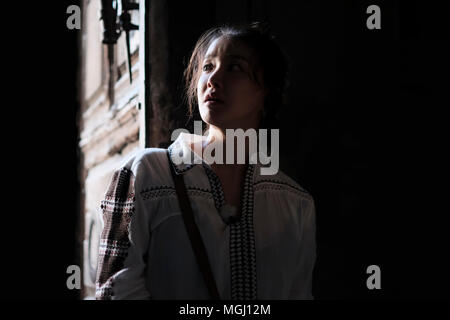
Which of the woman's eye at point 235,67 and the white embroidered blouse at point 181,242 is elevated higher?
the woman's eye at point 235,67

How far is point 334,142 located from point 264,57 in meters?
0.59

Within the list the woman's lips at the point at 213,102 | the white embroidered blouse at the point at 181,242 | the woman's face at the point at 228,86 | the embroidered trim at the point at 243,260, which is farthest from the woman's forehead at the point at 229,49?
the embroidered trim at the point at 243,260

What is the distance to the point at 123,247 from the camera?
119 cm

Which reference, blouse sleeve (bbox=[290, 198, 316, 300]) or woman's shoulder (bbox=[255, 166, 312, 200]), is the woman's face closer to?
woman's shoulder (bbox=[255, 166, 312, 200])

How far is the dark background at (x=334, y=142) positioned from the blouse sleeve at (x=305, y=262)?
1.68 feet

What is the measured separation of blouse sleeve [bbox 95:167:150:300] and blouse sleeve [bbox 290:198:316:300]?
390 mm

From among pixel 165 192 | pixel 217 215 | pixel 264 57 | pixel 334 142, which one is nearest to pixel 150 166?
pixel 165 192

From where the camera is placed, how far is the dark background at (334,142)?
1.66 metres

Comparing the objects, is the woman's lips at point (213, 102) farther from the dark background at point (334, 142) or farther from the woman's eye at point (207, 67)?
the dark background at point (334, 142)

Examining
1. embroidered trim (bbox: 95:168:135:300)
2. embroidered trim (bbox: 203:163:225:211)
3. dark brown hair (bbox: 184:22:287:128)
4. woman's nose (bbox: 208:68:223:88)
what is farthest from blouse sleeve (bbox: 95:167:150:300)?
dark brown hair (bbox: 184:22:287:128)

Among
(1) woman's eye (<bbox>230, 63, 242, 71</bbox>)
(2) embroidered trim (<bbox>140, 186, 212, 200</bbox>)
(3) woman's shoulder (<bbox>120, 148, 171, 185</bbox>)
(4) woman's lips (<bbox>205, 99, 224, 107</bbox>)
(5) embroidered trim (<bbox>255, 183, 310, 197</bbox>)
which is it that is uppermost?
(1) woman's eye (<bbox>230, 63, 242, 71</bbox>)

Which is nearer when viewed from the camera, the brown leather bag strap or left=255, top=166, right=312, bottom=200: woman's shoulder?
the brown leather bag strap

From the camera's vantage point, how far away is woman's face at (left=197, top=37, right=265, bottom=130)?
4.32 feet

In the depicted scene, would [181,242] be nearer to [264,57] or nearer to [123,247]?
[123,247]
